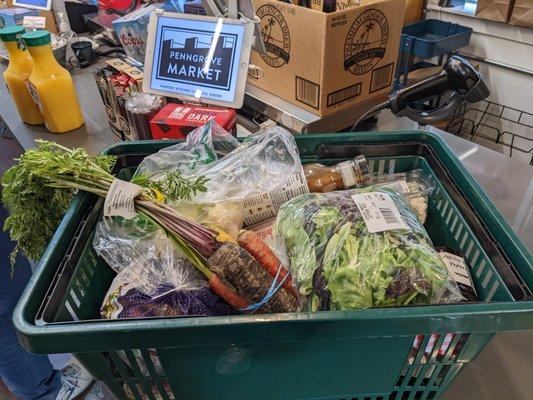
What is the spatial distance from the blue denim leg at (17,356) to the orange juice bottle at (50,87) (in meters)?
0.32

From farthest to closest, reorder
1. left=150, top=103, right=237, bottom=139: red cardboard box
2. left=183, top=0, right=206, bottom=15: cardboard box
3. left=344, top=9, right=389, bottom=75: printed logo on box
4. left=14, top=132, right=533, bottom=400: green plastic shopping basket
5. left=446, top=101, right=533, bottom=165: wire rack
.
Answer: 1. left=446, top=101, right=533, bottom=165: wire rack
2. left=183, top=0, right=206, bottom=15: cardboard box
3. left=344, top=9, right=389, bottom=75: printed logo on box
4. left=150, top=103, right=237, bottom=139: red cardboard box
5. left=14, top=132, right=533, bottom=400: green plastic shopping basket

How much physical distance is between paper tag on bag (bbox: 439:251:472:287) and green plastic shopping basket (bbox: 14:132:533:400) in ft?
0.07

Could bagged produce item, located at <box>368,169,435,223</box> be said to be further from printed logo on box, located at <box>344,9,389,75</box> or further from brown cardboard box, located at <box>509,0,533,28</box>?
brown cardboard box, located at <box>509,0,533,28</box>

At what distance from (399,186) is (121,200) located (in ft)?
1.59

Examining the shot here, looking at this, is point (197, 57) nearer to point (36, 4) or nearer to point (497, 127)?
point (36, 4)

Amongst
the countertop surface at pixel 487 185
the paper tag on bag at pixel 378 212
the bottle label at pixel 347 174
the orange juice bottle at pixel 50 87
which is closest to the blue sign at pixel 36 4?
the countertop surface at pixel 487 185

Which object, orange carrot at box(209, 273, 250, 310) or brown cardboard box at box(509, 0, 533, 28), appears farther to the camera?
brown cardboard box at box(509, 0, 533, 28)

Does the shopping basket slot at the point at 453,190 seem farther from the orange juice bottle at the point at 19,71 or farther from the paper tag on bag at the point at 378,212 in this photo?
the orange juice bottle at the point at 19,71

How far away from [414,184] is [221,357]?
512mm

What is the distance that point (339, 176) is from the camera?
0.79 meters

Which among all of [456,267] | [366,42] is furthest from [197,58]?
[456,267]

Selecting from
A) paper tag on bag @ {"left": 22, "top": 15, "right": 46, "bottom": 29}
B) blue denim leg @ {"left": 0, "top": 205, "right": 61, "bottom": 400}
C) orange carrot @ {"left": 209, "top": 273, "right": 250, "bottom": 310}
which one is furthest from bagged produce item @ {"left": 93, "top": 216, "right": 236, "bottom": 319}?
paper tag on bag @ {"left": 22, "top": 15, "right": 46, "bottom": 29}

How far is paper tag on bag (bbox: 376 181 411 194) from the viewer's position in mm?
739

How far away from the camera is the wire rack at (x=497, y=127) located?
237cm
